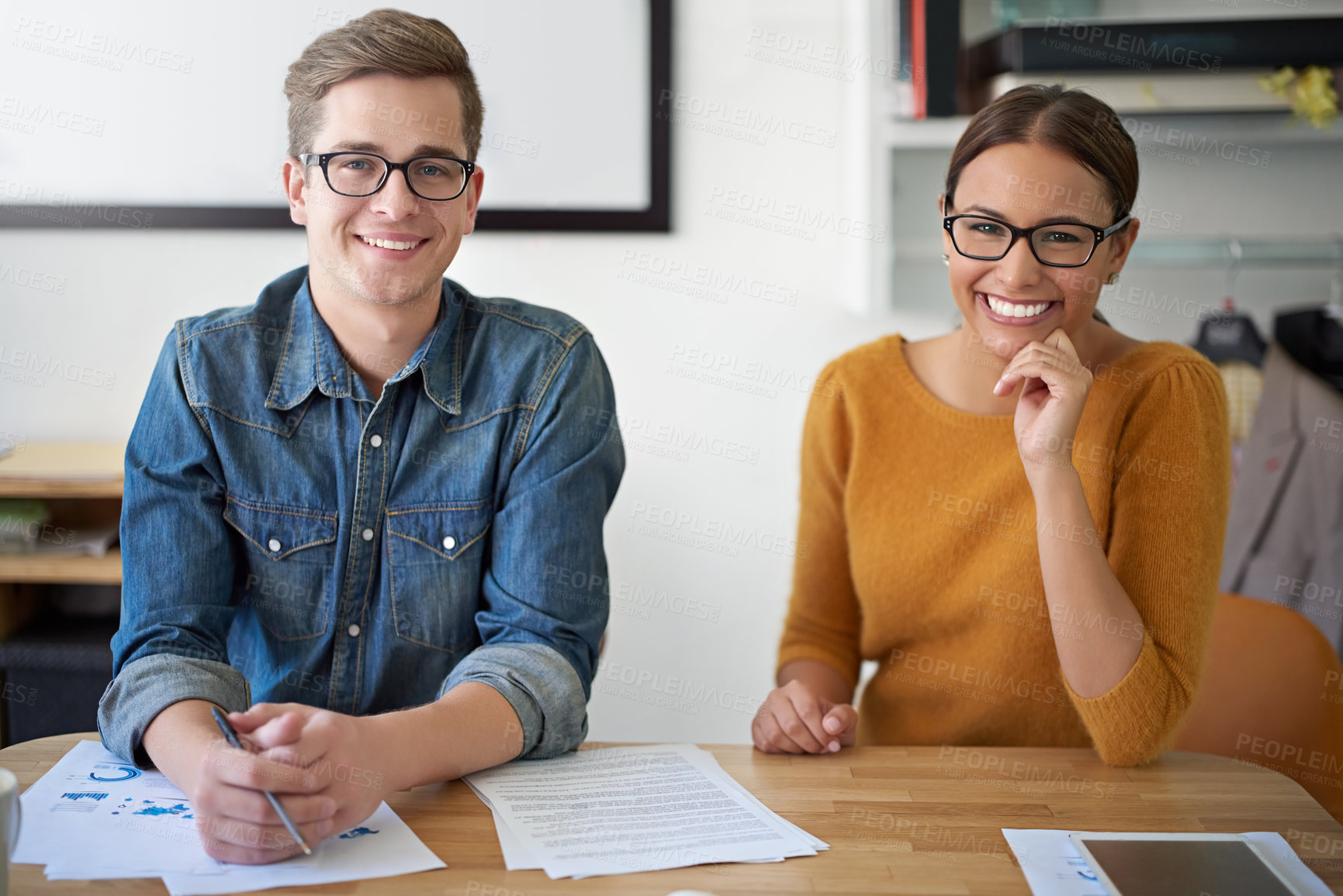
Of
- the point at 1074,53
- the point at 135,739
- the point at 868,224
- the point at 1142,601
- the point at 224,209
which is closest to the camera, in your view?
the point at 135,739

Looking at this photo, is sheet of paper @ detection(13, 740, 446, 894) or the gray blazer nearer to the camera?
sheet of paper @ detection(13, 740, 446, 894)

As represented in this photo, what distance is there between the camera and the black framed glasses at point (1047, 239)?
46.8 inches

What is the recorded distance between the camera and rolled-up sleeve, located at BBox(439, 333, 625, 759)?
1.11 meters

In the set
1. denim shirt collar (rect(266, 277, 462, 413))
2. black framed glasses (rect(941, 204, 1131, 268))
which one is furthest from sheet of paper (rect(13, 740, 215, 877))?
black framed glasses (rect(941, 204, 1131, 268))

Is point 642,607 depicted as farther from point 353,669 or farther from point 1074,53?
point 1074,53

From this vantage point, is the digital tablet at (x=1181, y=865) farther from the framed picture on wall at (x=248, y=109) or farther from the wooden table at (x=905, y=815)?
the framed picture on wall at (x=248, y=109)

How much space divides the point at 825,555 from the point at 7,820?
3.14ft

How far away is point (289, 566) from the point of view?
1.21 meters

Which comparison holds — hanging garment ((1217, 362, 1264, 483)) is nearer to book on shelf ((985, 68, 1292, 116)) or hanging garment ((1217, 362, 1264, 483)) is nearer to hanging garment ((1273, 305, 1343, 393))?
hanging garment ((1273, 305, 1343, 393))

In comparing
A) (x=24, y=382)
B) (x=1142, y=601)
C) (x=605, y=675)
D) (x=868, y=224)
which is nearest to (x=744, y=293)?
(x=868, y=224)

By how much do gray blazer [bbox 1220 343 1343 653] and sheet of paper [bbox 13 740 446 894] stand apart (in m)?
1.76

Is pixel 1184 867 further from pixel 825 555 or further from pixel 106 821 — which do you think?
pixel 106 821

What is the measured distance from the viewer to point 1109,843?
3.00ft

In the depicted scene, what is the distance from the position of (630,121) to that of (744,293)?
449 millimetres
